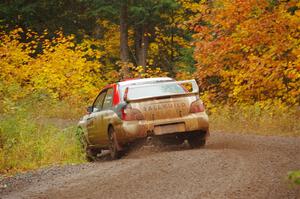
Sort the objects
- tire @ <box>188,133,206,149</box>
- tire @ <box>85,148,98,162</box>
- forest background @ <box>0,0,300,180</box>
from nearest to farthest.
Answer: tire @ <box>188,133,206,149</box> → tire @ <box>85,148,98,162</box> → forest background @ <box>0,0,300,180</box>

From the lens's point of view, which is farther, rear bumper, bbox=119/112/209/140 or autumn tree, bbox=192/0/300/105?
autumn tree, bbox=192/0/300/105

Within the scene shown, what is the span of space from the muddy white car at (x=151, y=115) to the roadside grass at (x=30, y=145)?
136 centimetres

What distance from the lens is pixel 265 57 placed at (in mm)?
18047

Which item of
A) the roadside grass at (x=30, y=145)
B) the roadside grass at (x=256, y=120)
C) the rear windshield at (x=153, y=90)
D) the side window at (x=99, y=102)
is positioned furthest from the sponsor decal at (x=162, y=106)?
the roadside grass at (x=256, y=120)

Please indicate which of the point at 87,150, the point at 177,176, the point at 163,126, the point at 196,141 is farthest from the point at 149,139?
the point at 177,176

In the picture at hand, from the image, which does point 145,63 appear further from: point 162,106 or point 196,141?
point 162,106

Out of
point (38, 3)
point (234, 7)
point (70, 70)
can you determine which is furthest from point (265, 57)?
point (38, 3)

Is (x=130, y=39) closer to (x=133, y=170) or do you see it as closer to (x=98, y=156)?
(x=98, y=156)

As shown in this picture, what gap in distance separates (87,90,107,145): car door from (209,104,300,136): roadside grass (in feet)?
15.9

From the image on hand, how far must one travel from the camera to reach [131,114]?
1317 cm

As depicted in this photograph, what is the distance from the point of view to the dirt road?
8.72 metres

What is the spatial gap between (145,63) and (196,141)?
22.8 m

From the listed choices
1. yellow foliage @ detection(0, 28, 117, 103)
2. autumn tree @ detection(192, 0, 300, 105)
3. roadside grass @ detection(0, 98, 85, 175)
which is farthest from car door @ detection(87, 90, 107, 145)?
yellow foliage @ detection(0, 28, 117, 103)

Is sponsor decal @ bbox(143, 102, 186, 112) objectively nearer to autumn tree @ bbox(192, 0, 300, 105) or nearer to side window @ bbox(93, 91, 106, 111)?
side window @ bbox(93, 91, 106, 111)
